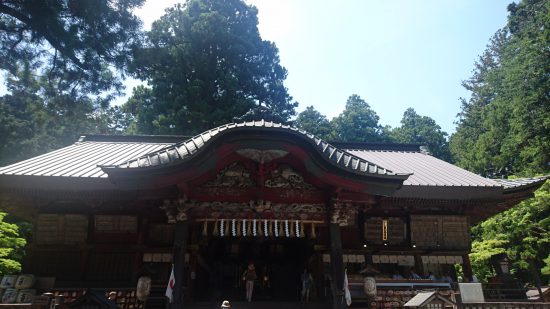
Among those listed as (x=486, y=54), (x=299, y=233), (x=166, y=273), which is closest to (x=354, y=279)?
(x=299, y=233)

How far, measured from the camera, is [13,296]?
1088 cm

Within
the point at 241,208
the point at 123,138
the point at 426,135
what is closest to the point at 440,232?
the point at 241,208

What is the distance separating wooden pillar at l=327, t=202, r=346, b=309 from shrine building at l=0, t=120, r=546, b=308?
27mm

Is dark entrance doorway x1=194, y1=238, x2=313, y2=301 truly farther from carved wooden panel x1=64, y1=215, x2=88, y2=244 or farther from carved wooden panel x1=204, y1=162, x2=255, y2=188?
carved wooden panel x1=204, y1=162, x2=255, y2=188

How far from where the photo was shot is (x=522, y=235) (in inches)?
933

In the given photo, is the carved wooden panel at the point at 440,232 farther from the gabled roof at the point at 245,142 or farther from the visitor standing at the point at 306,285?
the visitor standing at the point at 306,285

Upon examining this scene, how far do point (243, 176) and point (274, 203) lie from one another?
102 cm

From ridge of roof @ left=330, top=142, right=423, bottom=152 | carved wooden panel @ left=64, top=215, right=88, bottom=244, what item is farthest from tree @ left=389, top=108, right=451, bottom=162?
carved wooden panel @ left=64, top=215, right=88, bottom=244

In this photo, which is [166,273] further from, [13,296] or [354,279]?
[354,279]

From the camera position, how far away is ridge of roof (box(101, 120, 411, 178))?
9.18m

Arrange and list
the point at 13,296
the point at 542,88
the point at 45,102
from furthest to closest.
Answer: the point at 542,88 → the point at 45,102 → the point at 13,296

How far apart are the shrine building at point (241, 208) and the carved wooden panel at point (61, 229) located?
3 centimetres

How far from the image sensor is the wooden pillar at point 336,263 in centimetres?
950

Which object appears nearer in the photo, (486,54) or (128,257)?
(128,257)
